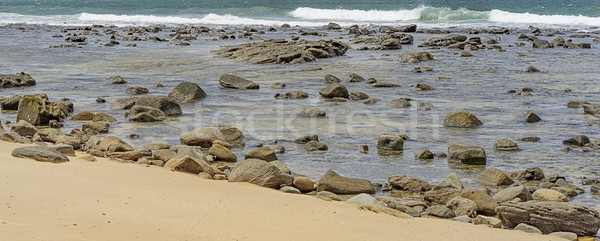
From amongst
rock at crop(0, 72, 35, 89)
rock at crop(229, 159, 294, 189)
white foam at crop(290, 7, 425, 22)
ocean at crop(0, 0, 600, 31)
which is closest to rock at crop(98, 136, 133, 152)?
rock at crop(229, 159, 294, 189)

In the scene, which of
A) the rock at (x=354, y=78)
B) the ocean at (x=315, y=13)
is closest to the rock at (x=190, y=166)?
the rock at (x=354, y=78)

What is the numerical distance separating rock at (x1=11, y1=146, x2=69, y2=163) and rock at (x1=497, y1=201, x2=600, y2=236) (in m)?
4.23

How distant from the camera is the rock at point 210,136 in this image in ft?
30.7

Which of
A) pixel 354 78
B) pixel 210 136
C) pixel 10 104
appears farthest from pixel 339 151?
pixel 354 78

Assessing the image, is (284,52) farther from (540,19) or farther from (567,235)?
(540,19)

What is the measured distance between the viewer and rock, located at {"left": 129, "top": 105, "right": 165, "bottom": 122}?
11.1 m

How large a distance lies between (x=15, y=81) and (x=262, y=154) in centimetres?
860

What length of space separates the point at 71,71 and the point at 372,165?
40.0 ft

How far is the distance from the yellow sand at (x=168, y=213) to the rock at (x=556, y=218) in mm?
347

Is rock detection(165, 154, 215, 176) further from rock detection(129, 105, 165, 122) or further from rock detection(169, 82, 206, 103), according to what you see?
rock detection(169, 82, 206, 103)

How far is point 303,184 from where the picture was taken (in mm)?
7156

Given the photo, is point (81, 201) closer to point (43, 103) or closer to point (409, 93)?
point (43, 103)

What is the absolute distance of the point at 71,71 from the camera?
1848 cm

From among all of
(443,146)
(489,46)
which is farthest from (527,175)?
(489,46)
